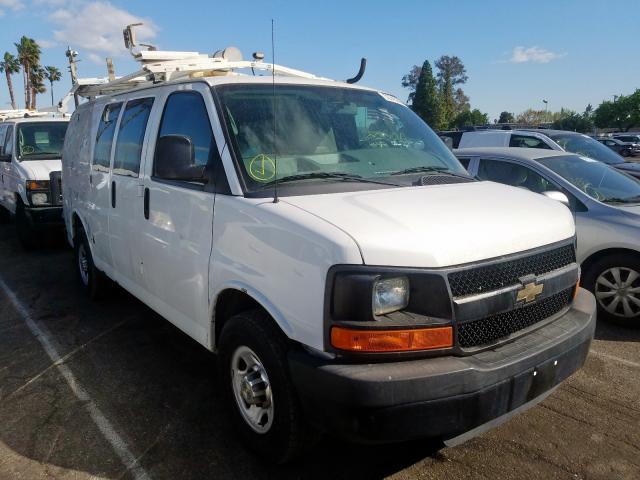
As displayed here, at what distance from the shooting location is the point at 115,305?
5605 millimetres

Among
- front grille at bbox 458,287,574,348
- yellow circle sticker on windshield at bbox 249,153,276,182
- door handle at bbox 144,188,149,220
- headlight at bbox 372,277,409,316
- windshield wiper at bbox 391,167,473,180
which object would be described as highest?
yellow circle sticker on windshield at bbox 249,153,276,182

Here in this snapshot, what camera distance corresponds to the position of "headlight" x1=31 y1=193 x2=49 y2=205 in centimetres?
773

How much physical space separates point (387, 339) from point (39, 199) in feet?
23.9

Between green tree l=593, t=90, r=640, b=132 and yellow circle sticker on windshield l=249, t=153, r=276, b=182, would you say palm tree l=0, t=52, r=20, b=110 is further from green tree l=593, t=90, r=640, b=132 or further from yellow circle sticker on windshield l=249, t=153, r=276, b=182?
green tree l=593, t=90, r=640, b=132

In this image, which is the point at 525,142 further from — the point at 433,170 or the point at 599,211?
the point at 433,170

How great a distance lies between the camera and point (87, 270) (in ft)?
18.5

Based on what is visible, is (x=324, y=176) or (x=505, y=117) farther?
(x=505, y=117)

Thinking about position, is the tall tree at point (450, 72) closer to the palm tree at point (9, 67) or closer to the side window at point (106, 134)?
the palm tree at point (9, 67)

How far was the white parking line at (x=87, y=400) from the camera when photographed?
2877 mm

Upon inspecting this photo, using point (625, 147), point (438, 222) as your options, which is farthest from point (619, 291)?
point (625, 147)

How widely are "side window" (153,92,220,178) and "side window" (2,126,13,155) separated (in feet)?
21.2

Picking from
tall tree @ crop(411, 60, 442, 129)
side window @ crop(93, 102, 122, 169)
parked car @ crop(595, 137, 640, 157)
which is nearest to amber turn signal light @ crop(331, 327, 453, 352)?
side window @ crop(93, 102, 122, 169)

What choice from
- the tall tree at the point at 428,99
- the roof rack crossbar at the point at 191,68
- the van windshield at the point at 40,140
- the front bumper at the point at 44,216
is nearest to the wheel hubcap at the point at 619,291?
the roof rack crossbar at the point at 191,68

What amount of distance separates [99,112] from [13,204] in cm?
477
